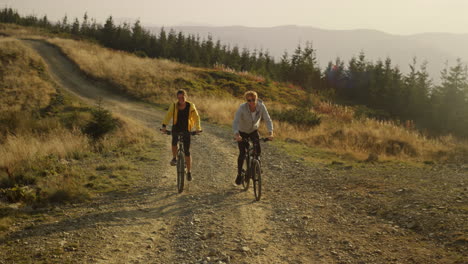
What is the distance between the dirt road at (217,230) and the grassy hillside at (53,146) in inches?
37.0

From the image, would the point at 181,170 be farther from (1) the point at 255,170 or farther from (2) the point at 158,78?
(2) the point at 158,78

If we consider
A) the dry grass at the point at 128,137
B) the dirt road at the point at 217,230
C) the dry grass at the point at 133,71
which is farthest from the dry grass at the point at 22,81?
the dirt road at the point at 217,230

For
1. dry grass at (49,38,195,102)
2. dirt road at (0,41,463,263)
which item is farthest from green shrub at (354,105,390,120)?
dirt road at (0,41,463,263)

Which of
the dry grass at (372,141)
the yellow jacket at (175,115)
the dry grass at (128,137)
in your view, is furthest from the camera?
the dry grass at (372,141)

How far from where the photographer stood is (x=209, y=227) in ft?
20.8

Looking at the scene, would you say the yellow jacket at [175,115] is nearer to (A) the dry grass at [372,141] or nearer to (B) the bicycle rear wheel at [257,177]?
(B) the bicycle rear wheel at [257,177]

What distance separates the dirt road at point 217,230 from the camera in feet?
17.1

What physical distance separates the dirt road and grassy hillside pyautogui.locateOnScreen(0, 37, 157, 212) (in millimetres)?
940

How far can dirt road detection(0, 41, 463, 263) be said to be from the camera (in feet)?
17.1

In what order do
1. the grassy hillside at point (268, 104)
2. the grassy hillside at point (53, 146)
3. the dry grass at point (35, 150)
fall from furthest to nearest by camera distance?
the grassy hillside at point (268, 104)
the dry grass at point (35, 150)
the grassy hillside at point (53, 146)

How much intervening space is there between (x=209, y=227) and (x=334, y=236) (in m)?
2.22

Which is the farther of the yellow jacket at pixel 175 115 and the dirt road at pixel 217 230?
the yellow jacket at pixel 175 115

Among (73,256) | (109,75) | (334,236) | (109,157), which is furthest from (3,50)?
(334,236)

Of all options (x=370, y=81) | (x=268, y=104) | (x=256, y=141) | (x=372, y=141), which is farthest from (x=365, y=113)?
(x=370, y=81)
